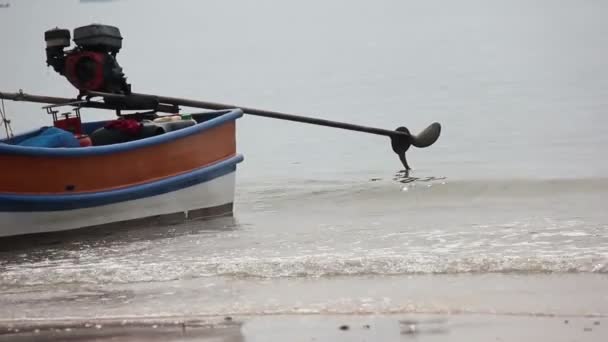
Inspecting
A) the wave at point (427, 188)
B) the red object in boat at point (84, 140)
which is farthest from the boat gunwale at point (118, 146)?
the wave at point (427, 188)

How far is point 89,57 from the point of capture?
9.88 meters

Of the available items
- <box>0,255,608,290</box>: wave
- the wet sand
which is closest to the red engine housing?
<box>0,255,608,290</box>: wave

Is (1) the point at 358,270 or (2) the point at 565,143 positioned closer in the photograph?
(1) the point at 358,270

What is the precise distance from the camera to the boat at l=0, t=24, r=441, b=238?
896 centimetres

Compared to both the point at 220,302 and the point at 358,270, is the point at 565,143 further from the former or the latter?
the point at 220,302

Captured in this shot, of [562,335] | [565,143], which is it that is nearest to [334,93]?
[565,143]

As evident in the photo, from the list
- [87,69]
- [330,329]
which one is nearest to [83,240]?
[87,69]

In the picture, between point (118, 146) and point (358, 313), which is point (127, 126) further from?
point (358, 313)

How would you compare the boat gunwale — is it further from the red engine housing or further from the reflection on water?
the reflection on water

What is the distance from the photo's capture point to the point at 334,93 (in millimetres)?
32656

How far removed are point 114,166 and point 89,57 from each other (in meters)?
1.20

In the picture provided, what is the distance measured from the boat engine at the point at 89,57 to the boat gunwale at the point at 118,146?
726 mm

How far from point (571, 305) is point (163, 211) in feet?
16.9

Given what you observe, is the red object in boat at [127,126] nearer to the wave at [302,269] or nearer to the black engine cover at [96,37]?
the black engine cover at [96,37]
